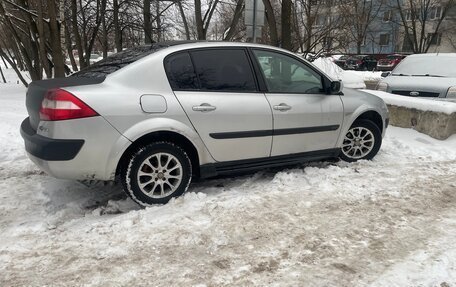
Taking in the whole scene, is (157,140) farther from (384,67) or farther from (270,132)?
(384,67)

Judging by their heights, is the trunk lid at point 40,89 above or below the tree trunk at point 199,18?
below

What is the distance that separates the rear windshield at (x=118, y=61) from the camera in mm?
3850

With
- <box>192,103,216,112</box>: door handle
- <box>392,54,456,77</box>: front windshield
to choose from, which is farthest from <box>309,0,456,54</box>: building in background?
<box>192,103,216,112</box>: door handle

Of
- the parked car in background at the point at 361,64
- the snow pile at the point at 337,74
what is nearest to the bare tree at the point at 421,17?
the parked car in background at the point at 361,64

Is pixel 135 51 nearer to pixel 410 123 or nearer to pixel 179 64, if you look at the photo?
pixel 179 64

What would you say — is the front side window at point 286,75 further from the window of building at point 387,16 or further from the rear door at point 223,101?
the window of building at point 387,16

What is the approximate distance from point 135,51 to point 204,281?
2630mm

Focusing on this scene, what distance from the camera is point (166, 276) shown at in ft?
9.05

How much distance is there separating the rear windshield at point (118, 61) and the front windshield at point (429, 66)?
7.10 meters

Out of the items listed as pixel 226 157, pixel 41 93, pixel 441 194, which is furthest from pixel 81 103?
pixel 441 194

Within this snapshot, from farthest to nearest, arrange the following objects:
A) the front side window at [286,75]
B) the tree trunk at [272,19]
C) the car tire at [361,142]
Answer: the tree trunk at [272,19], the car tire at [361,142], the front side window at [286,75]

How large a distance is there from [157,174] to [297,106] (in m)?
1.78

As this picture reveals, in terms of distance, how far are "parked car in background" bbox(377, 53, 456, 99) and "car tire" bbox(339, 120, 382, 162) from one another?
3.54 metres

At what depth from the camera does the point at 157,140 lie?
3768 mm
